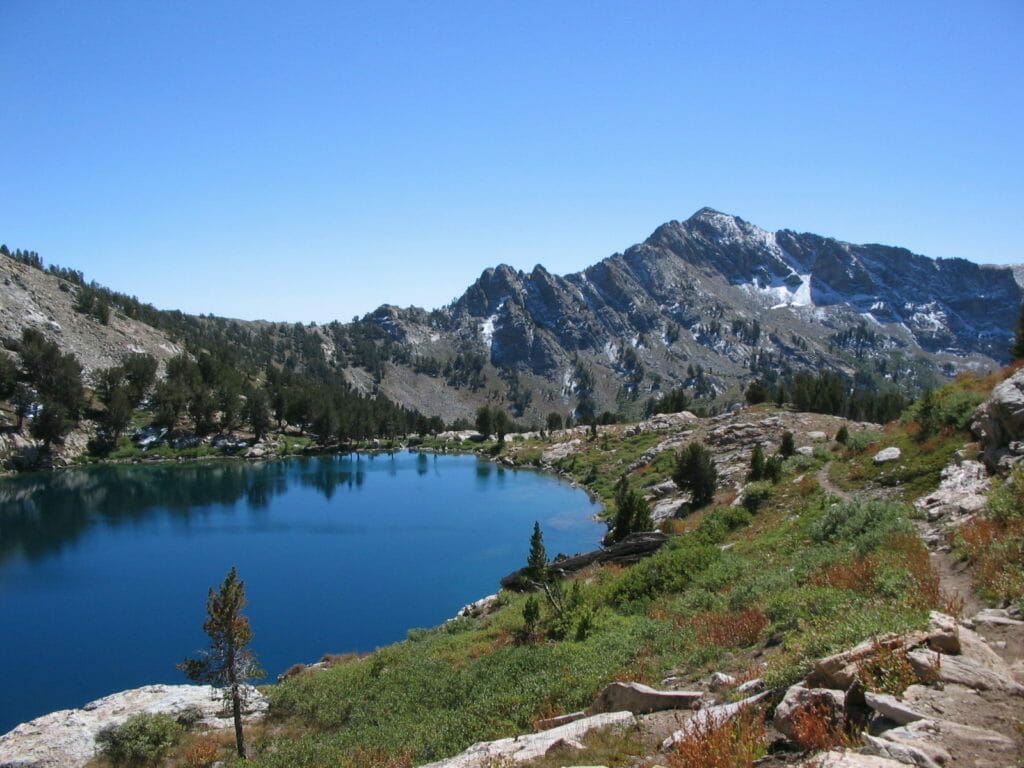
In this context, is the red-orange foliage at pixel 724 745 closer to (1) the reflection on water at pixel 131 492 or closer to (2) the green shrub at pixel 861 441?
(2) the green shrub at pixel 861 441

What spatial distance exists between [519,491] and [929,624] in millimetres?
77840

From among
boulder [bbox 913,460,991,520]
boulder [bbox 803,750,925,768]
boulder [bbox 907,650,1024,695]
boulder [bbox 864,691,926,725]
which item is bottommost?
boulder [bbox 803,750,925,768]

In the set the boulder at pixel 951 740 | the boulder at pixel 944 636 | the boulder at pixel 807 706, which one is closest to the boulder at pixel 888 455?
the boulder at pixel 944 636

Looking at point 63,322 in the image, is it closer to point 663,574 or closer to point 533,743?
point 663,574

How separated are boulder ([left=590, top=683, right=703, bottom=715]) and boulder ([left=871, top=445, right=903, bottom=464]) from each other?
22.1m

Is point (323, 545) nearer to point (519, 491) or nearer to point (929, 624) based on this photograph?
point (519, 491)

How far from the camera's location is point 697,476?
43875 millimetres

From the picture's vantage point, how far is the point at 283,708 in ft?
74.8

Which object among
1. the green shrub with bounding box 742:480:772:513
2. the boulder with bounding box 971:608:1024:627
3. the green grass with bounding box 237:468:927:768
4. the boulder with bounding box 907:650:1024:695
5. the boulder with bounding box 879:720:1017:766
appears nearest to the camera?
the boulder with bounding box 879:720:1017:766

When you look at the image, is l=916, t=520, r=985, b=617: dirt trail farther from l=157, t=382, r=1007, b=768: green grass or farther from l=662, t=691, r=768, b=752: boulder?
l=662, t=691, r=768, b=752: boulder

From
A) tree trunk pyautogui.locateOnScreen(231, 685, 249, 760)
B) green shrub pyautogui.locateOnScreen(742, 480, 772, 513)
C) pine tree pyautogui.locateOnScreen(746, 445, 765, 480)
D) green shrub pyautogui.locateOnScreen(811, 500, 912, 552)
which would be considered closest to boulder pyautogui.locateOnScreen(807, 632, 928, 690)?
green shrub pyautogui.locateOnScreen(811, 500, 912, 552)

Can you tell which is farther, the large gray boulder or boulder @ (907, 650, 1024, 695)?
the large gray boulder

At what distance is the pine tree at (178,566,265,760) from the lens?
63.5 feet

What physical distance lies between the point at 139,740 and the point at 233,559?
118 ft
